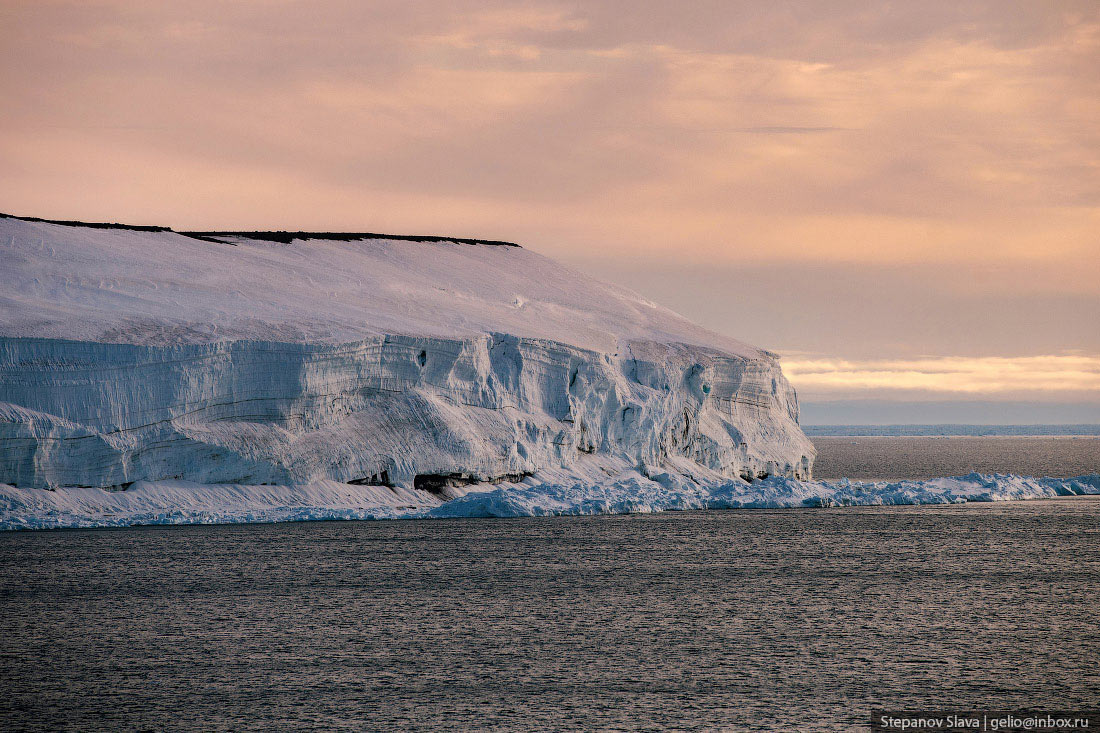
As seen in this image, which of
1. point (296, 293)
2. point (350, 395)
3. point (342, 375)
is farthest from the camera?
point (296, 293)

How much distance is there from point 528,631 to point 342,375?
1796cm

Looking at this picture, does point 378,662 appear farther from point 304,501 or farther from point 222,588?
point 304,501

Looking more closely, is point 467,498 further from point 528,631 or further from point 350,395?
point 528,631

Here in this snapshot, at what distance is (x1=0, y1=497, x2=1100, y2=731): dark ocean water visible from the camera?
9469 millimetres

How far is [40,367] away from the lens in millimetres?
25766

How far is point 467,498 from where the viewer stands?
97.5 feet

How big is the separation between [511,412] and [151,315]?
10.1 m

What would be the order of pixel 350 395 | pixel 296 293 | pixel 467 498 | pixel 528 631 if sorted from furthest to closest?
pixel 296 293 < pixel 350 395 < pixel 467 498 < pixel 528 631

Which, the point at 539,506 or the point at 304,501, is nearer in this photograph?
the point at 304,501

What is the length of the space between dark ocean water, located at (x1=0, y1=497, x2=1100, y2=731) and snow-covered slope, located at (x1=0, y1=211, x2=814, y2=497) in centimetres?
A: 390

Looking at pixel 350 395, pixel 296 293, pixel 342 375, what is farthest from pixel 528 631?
pixel 296 293

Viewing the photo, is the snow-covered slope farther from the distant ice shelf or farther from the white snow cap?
the distant ice shelf

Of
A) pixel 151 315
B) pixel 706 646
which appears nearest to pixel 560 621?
pixel 706 646

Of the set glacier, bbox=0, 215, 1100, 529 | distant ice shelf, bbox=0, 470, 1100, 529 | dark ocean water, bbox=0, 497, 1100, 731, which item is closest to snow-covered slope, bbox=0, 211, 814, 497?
glacier, bbox=0, 215, 1100, 529
